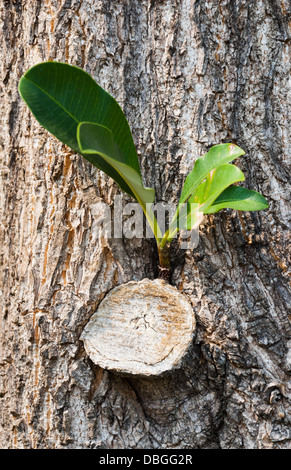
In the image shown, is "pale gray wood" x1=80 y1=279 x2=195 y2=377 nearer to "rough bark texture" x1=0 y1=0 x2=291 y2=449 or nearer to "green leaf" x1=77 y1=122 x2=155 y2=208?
"rough bark texture" x1=0 y1=0 x2=291 y2=449

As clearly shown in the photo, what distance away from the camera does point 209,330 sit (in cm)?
118

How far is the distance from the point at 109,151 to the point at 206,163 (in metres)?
0.31

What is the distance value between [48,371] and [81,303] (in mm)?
212

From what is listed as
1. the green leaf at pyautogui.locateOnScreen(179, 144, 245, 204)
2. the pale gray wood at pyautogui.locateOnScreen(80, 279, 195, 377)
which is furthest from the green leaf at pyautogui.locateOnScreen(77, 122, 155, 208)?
the pale gray wood at pyautogui.locateOnScreen(80, 279, 195, 377)

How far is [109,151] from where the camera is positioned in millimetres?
979

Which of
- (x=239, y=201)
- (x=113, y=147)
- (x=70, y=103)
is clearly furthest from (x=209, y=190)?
(x=70, y=103)

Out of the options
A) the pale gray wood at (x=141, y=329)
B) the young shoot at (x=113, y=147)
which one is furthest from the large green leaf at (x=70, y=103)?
the pale gray wood at (x=141, y=329)

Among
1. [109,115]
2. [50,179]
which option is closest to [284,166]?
[109,115]

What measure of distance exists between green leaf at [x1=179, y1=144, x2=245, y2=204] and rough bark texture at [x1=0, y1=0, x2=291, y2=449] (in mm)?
98

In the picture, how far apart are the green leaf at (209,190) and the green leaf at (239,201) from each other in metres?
0.03

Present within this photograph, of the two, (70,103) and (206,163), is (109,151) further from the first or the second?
(206,163)
